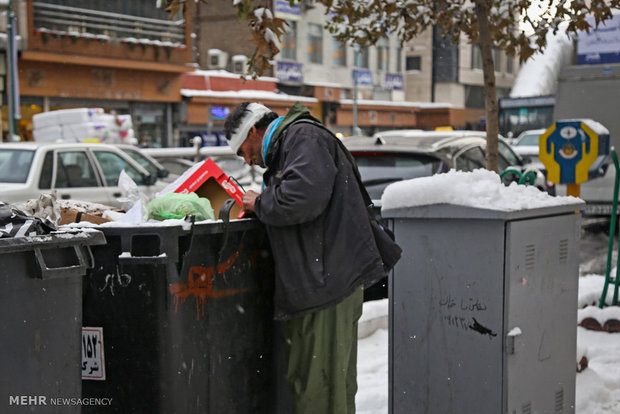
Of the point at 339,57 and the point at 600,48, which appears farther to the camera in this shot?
the point at 339,57

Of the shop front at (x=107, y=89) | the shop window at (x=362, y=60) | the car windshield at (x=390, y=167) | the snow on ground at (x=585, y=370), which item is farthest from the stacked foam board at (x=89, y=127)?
the shop window at (x=362, y=60)

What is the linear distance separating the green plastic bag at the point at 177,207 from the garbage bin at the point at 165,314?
8.7 inches

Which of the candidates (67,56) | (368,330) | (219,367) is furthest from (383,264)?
(67,56)

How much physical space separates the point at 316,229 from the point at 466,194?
0.81 meters

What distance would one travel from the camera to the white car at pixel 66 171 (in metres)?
10.4

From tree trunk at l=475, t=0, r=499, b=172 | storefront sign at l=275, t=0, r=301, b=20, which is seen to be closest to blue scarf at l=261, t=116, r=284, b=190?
tree trunk at l=475, t=0, r=499, b=172

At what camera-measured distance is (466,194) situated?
13.6 ft

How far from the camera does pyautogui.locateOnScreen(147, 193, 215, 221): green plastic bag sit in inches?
153

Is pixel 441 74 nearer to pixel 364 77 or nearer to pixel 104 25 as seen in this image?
pixel 364 77

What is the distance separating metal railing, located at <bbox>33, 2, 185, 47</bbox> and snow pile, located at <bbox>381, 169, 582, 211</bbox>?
25353 millimetres

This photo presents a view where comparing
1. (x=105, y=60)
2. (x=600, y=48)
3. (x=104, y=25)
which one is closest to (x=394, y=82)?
(x=104, y=25)

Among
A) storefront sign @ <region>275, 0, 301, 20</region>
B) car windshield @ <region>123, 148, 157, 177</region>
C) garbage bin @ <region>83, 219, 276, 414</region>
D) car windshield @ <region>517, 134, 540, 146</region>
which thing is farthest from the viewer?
storefront sign @ <region>275, 0, 301, 20</region>

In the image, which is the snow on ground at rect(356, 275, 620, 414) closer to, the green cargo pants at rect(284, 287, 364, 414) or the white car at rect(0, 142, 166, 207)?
the green cargo pants at rect(284, 287, 364, 414)

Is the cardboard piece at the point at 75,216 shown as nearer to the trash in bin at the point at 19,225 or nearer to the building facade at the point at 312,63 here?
the trash in bin at the point at 19,225
